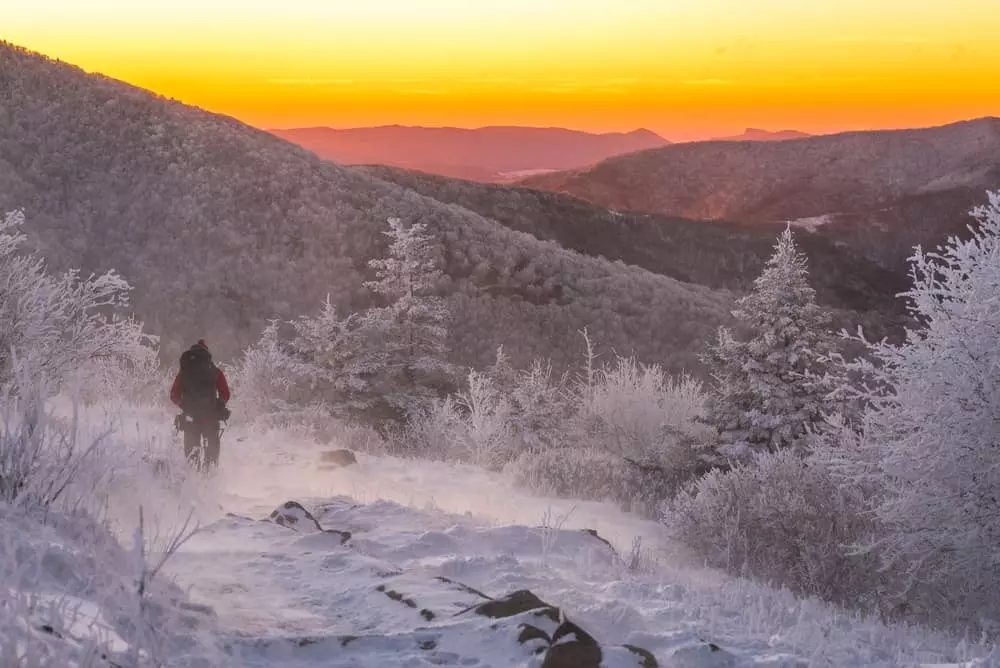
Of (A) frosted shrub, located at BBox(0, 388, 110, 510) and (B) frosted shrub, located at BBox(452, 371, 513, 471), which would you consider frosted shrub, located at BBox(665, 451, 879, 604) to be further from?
(A) frosted shrub, located at BBox(0, 388, 110, 510)

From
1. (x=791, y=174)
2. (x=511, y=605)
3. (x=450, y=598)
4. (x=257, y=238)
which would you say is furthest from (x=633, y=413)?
(x=791, y=174)

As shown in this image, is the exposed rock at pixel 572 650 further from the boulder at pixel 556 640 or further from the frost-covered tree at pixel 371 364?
the frost-covered tree at pixel 371 364

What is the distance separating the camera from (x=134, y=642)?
2967mm

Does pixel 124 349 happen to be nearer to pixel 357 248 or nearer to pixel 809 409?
pixel 809 409

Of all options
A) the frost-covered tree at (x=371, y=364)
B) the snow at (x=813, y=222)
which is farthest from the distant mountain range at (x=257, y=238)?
the snow at (x=813, y=222)

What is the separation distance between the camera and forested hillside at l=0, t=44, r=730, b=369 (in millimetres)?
29828

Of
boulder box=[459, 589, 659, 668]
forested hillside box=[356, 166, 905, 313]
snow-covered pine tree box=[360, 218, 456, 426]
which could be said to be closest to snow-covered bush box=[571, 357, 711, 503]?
snow-covered pine tree box=[360, 218, 456, 426]

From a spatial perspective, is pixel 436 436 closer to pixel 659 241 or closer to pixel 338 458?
pixel 338 458

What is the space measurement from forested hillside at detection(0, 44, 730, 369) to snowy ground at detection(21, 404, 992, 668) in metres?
21.1

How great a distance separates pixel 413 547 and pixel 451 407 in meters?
11.4

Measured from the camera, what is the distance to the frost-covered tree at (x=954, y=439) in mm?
6914

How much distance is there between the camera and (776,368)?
12219 mm

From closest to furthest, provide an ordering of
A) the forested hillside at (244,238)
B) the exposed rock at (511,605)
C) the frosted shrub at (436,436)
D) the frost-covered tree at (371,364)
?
the exposed rock at (511,605) → the frosted shrub at (436,436) → the frost-covered tree at (371,364) → the forested hillside at (244,238)

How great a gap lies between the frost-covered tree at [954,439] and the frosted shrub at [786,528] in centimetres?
74
